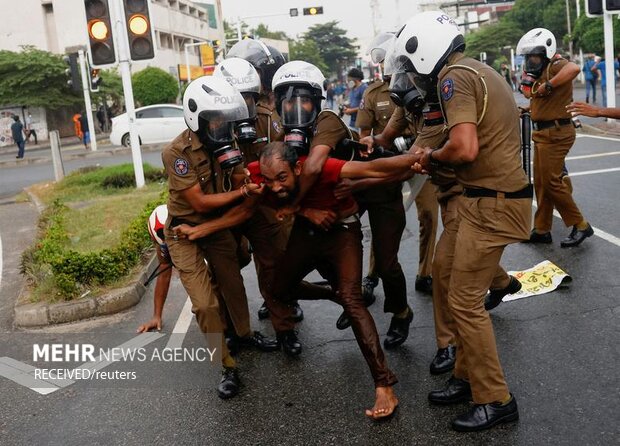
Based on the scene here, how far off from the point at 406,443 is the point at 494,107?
5.53ft

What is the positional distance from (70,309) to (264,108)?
2.41 metres

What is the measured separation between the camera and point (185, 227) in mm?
4418

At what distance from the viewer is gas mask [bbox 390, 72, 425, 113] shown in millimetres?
4371

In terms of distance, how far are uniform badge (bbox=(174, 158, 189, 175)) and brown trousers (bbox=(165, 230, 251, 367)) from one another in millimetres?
467

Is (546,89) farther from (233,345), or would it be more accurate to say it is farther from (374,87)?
(233,345)

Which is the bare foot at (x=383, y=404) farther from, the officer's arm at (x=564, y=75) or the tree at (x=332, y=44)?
the tree at (x=332, y=44)

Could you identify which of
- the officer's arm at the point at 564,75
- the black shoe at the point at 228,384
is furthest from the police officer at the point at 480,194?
the officer's arm at the point at 564,75

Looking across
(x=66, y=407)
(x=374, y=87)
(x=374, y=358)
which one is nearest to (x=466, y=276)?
(x=374, y=358)

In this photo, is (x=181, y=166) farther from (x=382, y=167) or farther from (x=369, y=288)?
(x=369, y=288)

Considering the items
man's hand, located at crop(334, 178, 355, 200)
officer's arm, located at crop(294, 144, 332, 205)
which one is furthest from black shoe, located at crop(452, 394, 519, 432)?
officer's arm, located at crop(294, 144, 332, 205)

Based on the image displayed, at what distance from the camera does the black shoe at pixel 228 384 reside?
13.8 feet

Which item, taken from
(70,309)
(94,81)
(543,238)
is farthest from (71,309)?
(94,81)

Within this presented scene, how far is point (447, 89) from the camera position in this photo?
3412 mm

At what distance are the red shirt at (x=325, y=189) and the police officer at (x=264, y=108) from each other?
561 millimetres
